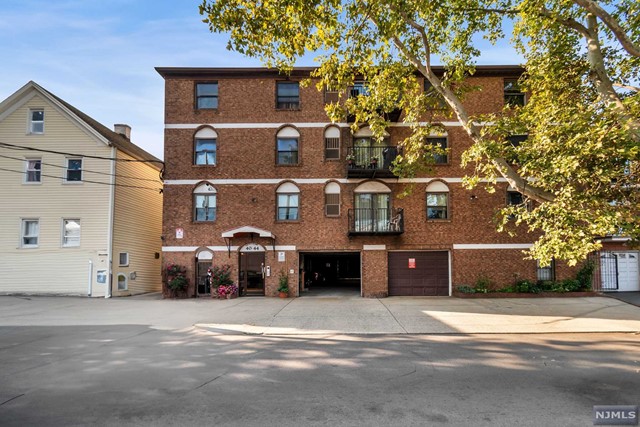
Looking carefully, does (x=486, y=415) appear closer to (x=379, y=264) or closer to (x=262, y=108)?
(x=379, y=264)

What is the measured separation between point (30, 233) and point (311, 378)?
1936cm

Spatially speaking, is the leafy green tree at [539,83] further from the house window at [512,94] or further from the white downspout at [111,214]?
the white downspout at [111,214]

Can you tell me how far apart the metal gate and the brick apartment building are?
6.58ft

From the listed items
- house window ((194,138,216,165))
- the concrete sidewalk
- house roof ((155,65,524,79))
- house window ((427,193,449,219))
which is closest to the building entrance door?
the concrete sidewalk

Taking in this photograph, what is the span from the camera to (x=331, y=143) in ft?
59.7

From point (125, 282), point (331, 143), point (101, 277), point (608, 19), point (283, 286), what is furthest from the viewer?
point (125, 282)

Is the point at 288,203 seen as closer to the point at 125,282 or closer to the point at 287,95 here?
the point at 287,95

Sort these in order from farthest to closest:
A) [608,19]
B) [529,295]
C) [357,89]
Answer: [357,89]
[529,295]
[608,19]

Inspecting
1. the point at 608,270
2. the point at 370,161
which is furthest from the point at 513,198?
the point at 370,161

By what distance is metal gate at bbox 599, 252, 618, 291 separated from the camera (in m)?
17.6

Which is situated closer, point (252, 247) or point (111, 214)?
point (252, 247)

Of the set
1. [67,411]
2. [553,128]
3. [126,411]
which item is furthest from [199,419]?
[553,128]

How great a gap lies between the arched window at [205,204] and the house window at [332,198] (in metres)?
5.60
